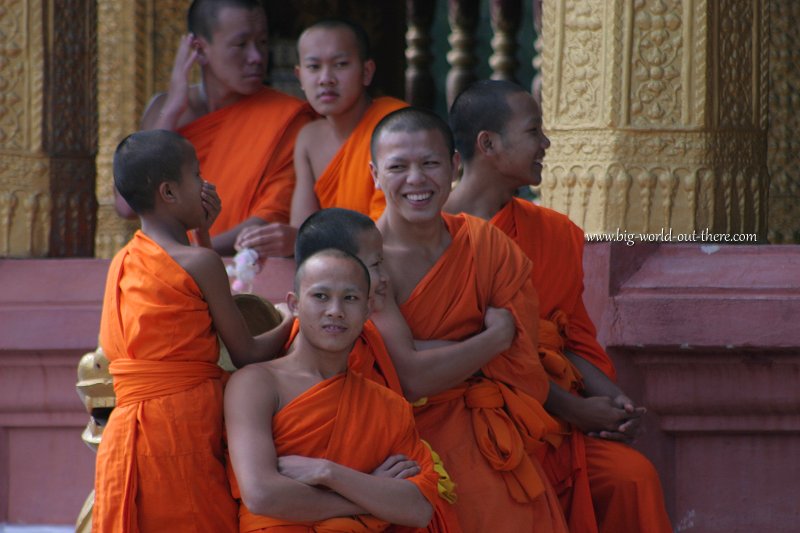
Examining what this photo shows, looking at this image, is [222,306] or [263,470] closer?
[263,470]

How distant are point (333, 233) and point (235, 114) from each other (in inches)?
74.2

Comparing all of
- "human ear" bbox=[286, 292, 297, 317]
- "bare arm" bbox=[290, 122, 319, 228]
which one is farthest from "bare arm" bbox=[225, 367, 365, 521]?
"bare arm" bbox=[290, 122, 319, 228]

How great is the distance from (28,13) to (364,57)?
140cm

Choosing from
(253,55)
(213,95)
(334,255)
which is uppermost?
(253,55)

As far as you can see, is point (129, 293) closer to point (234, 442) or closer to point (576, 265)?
point (234, 442)

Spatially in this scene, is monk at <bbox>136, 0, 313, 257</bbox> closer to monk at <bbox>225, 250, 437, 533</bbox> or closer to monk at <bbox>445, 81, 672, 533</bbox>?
monk at <bbox>445, 81, 672, 533</bbox>

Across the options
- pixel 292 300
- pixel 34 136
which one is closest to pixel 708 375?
pixel 292 300

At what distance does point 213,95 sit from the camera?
5.61 metres

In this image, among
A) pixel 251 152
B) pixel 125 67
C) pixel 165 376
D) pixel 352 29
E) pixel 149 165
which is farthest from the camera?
pixel 125 67

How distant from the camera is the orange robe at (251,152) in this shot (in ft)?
17.5

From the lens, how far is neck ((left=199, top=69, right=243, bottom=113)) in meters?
5.59

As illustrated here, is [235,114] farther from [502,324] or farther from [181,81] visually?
[502,324]

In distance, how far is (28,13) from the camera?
18.8ft

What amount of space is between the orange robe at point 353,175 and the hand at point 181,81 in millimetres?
625
